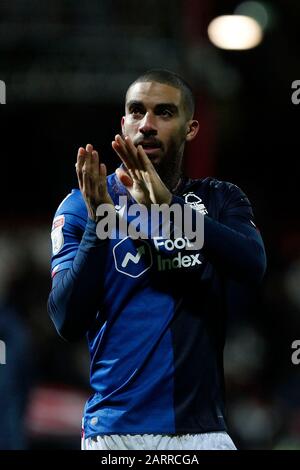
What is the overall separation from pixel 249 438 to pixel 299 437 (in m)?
1.05

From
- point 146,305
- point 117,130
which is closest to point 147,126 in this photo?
point 146,305

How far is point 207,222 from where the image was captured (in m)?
3.76

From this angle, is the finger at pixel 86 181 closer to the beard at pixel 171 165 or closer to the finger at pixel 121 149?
the finger at pixel 121 149

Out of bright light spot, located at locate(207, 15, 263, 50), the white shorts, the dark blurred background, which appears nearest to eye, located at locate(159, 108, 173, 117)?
the white shorts

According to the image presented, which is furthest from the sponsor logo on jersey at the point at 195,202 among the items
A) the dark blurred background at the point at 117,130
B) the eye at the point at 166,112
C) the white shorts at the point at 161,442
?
the dark blurred background at the point at 117,130

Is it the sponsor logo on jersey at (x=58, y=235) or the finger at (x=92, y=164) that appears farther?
the sponsor logo on jersey at (x=58, y=235)

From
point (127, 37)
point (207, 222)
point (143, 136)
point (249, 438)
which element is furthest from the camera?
point (127, 37)

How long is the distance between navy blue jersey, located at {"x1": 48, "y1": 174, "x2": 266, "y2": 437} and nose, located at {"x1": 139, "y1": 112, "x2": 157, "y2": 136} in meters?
0.31

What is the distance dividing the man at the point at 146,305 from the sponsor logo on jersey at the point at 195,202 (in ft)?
0.16

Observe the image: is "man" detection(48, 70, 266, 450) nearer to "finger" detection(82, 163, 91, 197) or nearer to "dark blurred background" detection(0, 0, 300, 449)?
"finger" detection(82, 163, 91, 197)

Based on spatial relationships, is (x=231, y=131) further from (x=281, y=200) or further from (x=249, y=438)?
(x=249, y=438)

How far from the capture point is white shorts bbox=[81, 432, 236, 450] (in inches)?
150

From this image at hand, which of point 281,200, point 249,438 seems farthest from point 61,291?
point 281,200

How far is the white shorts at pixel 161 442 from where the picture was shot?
380cm
